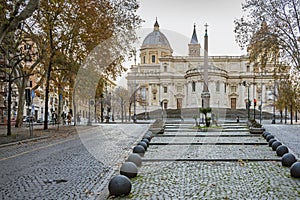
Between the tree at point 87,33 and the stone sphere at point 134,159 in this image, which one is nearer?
the stone sphere at point 134,159

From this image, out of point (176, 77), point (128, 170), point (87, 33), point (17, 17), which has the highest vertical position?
point (176, 77)

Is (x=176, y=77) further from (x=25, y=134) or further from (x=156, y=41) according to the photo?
(x=25, y=134)

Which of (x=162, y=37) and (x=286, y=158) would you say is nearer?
(x=286, y=158)

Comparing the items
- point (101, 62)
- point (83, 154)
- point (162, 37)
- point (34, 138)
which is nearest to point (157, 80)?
point (162, 37)

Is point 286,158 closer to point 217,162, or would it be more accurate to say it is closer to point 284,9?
point 217,162

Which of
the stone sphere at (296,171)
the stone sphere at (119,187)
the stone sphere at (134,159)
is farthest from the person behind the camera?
the stone sphere at (134,159)

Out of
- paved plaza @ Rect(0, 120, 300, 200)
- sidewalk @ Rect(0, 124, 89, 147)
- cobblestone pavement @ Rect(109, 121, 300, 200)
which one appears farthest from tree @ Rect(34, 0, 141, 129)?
cobblestone pavement @ Rect(109, 121, 300, 200)

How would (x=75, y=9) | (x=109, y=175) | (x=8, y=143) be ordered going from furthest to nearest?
(x=75, y=9) → (x=8, y=143) → (x=109, y=175)

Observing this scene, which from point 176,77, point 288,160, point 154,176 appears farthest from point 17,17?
point 176,77

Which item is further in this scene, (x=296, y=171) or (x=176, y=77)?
(x=176, y=77)

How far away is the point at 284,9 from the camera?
97.1 feet

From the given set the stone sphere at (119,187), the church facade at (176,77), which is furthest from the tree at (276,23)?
the church facade at (176,77)

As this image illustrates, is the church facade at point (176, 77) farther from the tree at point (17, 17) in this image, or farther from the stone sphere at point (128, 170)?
the stone sphere at point (128, 170)

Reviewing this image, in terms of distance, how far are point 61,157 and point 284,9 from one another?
21.7 m
